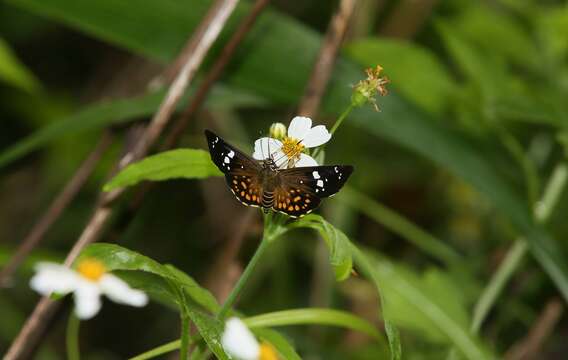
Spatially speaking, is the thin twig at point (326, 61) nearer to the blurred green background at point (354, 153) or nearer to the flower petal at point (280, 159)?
the blurred green background at point (354, 153)

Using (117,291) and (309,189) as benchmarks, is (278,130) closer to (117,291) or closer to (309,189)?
(309,189)

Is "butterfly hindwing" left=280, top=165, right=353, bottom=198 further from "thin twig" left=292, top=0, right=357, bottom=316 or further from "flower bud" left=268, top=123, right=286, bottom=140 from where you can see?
"thin twig" left=292, top=0, right=357, bottom=316

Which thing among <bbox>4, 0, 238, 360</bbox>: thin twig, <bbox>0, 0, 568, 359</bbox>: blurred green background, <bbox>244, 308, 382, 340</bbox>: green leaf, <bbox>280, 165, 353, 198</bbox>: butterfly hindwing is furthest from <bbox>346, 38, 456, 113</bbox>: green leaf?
<bbox>280, 165, 353, 198</bbox>: butterfly hindwing

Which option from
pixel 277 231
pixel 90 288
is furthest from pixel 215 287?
pixel 90 288

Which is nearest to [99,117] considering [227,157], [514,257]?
[227,157]

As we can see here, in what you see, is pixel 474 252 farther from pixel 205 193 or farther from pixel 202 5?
pixel 202 5

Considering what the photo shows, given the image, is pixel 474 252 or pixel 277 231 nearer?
pixel 277 231
